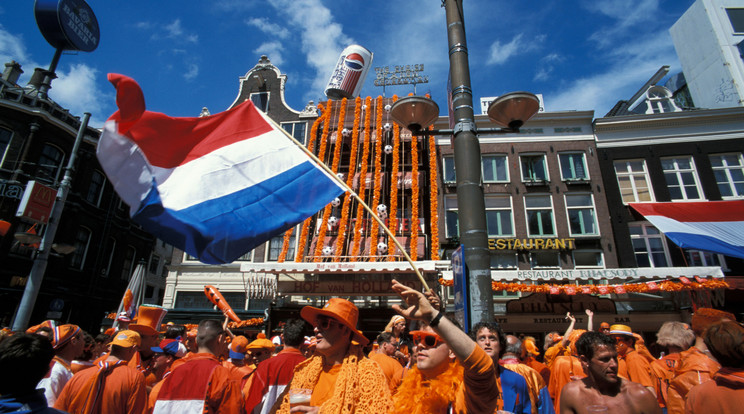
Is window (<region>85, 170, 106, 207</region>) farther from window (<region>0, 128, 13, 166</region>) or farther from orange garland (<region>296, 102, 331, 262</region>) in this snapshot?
→ orange garland (<region>296, 102, 331, 262</region>)

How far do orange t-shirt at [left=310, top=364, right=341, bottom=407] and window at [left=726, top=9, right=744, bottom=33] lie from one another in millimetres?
32775

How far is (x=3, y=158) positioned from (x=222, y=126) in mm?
23961

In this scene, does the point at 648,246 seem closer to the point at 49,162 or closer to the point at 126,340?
the point at 126,340

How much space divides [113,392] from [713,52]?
32.8m

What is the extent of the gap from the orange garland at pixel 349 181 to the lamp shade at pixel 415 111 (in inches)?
481

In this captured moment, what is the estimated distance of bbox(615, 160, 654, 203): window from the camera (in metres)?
18.4

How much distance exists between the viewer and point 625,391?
10.2ft

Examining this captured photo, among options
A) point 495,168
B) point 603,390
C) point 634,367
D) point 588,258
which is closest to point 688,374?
point 603,390

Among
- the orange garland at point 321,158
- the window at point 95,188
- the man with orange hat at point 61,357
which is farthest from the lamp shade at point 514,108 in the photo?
the window at point 95,188

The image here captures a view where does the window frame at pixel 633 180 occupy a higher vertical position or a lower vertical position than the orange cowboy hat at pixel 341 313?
higher

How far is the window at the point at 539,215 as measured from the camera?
1836 centimetres

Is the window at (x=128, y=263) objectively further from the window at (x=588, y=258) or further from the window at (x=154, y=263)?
the window at (x=588, y=258)

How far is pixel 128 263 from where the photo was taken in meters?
28.8

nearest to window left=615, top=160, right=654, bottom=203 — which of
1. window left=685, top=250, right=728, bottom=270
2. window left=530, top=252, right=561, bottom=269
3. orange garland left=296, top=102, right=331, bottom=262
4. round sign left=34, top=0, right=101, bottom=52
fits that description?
window left=685, top=250, right=728, bottom=270
